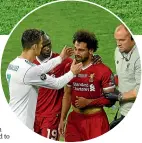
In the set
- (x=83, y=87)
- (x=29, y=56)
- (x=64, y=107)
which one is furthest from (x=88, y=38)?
(x=64, y=107)

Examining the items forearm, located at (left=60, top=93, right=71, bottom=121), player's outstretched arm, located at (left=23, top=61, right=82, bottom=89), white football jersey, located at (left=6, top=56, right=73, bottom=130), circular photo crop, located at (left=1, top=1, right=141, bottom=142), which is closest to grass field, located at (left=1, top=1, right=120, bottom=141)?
circular photo crop, located at (left=1, top=1, right=141, bottom=142)

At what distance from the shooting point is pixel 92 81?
19.8 ft

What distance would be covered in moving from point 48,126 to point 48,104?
0.19 metres

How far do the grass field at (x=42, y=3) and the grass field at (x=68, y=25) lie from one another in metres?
0.07

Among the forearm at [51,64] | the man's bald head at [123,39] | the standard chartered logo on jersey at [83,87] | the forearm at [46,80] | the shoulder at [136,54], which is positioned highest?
the man's bald head at [123,39]

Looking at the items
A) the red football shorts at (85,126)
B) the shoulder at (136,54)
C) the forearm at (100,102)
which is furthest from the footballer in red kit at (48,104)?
the shoulder at (136,54)

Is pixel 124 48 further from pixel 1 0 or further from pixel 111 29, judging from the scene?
pixel 1 0

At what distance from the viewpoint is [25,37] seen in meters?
6.05

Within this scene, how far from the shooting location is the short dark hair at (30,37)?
5984 mm

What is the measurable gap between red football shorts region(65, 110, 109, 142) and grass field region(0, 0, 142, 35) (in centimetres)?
79

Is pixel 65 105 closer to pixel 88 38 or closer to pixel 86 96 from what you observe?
pixel 86 96

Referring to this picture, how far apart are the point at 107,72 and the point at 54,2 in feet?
2.42

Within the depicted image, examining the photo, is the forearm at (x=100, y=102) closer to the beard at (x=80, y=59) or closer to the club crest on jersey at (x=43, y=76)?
the beard at (x=80, y=59)

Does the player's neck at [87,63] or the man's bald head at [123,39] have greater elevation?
the man's bald head at [123,39]
